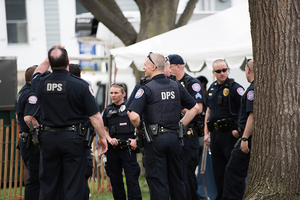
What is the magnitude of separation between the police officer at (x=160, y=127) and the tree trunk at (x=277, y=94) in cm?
98

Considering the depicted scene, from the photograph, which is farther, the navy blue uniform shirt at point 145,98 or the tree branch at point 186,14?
the tree branch at point 186,14

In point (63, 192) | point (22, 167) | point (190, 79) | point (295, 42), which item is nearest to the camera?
point (295, 42)

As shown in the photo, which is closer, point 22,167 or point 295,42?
point 295,42

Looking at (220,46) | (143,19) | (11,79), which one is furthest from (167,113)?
(11,79)

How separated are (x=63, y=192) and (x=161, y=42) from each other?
3.60 m

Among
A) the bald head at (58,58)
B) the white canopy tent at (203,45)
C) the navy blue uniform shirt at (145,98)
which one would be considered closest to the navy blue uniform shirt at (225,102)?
the white canopy tent at (203,45)

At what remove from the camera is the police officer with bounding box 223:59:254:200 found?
4.90 m

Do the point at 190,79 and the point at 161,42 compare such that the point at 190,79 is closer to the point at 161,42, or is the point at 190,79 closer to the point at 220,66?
the point at 220,66

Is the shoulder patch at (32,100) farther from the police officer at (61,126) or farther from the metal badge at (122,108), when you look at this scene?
the metal badge at (122,108)

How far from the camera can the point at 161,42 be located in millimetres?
7219

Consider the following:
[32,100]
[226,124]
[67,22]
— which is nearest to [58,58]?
[32,100]

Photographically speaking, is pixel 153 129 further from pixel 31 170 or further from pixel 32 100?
pixel 31 170

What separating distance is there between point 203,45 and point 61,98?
11.6 ft

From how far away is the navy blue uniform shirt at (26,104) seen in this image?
5230 mm
